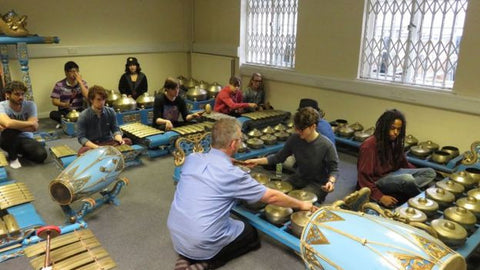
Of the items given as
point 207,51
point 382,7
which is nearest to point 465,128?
point 382,7

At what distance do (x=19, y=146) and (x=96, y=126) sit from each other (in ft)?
3.20

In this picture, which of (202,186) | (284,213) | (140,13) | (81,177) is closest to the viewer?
(202,186)

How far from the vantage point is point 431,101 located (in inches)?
157

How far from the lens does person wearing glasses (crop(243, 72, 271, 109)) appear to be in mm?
5367

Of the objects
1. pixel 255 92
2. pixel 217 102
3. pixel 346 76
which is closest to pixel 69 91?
pixel 217 102

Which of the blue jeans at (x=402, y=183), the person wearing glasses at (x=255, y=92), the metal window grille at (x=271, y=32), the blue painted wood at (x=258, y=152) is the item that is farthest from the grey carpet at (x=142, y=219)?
the metal window grille at (x=271, y=32)

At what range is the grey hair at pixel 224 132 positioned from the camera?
213 cm

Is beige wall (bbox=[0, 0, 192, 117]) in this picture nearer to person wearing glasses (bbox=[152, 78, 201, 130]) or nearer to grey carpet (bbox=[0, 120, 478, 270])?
grey carpet (bbox=[0, 120, 478, 270])

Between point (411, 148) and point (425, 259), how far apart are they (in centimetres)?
247

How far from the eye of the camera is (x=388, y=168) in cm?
304

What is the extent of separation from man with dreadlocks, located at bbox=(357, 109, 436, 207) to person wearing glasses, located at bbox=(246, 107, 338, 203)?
1.10 feet

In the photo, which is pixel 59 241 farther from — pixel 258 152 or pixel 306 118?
pixel 258 152

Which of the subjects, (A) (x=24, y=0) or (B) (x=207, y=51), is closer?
(A) (x=24, y=0)

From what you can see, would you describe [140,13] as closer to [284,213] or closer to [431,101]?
[431,101]
